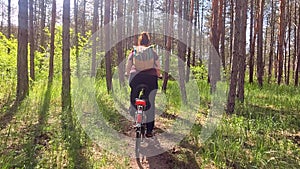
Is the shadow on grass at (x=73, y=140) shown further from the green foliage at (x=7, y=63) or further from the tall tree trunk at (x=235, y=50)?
the green foliage at (x=7, y=63)

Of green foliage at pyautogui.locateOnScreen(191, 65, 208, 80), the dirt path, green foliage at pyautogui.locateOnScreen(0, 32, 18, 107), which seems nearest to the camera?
the dirt path

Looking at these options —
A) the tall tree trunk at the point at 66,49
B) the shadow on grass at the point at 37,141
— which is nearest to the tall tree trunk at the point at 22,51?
the tall tree trunk at the point at 66,49

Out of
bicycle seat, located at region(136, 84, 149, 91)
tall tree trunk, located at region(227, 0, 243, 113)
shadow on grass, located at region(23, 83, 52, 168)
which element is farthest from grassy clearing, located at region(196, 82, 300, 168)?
shadow on grass, located at region(23, 83, 52, 168)

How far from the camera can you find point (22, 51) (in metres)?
9.38

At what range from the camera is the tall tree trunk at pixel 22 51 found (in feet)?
29.4

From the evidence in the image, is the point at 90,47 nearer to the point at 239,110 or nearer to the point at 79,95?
the point at 79,95

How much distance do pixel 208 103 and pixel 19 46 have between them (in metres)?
6.05

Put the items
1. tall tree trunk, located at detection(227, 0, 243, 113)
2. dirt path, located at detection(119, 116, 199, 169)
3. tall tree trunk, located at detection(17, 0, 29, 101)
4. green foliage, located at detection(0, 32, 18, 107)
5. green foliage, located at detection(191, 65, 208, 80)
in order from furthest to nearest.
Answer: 1. green foliage, located at detection(191, 65, 208, 80)
2. green foliage, located at detection(0, 32, 18, 107)
3. tall tree trunk, located at detection(17, 0, 29, 101)
4. tall tree trunk, located at detection(227, 0, 243, 113)
5. dirt path, located at detection(119, 116, 199, 169)

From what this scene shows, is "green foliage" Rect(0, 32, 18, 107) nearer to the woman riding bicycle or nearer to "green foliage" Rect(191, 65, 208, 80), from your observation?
the woman riding bicycle

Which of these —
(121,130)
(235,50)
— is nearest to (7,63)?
(121,130)

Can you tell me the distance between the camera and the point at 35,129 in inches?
234

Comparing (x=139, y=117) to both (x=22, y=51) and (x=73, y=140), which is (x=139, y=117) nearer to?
Result: (x=73, y=140)

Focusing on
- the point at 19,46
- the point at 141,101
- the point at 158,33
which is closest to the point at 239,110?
the point at 141,101

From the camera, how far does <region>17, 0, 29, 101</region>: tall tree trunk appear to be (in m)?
8.97
